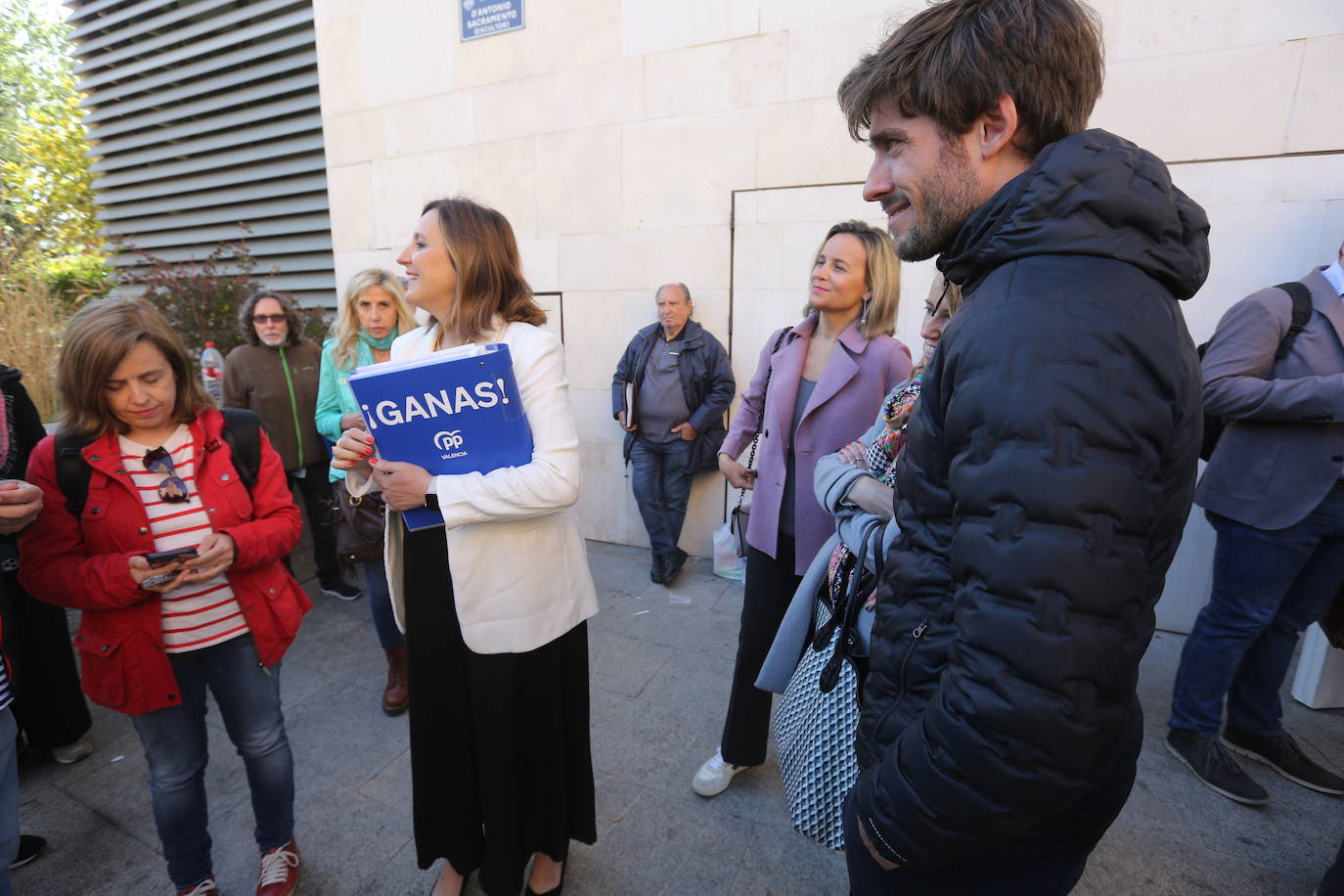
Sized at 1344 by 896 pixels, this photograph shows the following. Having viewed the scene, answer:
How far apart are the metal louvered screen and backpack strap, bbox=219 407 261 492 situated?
4986 mm

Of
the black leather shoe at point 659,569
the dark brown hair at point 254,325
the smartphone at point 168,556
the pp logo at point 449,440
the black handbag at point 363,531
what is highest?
the dark brown hair at point 254,325

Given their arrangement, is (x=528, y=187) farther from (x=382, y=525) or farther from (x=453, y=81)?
(x=382, y=525)

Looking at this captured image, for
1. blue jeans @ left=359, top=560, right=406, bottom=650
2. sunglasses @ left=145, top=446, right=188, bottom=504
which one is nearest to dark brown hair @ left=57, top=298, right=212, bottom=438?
sunglasses @ left=145, top=446, right=188, bottom=504

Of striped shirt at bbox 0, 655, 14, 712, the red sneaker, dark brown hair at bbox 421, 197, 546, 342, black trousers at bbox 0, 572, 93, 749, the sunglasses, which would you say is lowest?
the red sneaker

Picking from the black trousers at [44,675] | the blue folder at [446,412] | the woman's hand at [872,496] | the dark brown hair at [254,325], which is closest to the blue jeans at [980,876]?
the woman's hand at [872,496]

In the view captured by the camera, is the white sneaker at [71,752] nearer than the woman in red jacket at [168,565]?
No

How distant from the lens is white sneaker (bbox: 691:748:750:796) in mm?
2438

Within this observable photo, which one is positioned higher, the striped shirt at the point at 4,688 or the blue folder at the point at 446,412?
the blue folder at the point at 446,412

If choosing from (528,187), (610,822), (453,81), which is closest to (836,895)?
(610,822)

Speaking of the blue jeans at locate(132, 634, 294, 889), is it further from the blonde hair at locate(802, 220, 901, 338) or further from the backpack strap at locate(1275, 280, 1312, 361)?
the backpack strap at locate(1275, 280, 1312, 361)

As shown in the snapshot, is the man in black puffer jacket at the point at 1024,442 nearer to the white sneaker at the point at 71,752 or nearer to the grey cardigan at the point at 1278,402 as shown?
the grey cardigan at the point at 1278,402

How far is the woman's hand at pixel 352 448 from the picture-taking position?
1.72 meters

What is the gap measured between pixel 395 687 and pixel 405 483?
6.41 feet

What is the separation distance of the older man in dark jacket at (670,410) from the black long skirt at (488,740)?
2.55 metres
